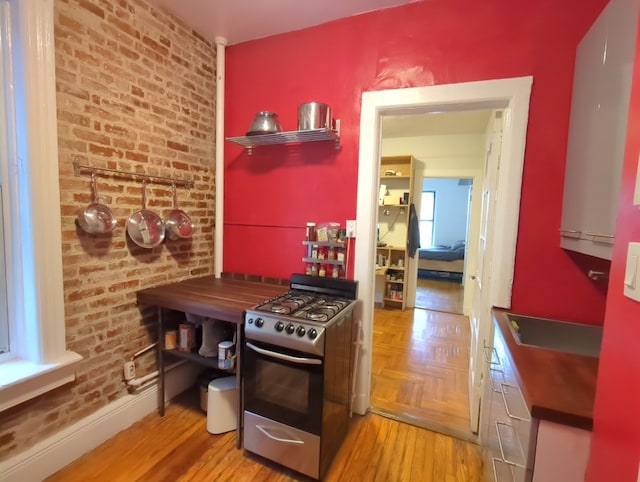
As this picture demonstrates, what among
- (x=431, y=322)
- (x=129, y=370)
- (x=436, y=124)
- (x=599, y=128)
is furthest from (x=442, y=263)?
(x=129, y=370)

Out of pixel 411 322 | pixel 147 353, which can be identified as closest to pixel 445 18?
pixel 147 353

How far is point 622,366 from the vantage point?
749 mm

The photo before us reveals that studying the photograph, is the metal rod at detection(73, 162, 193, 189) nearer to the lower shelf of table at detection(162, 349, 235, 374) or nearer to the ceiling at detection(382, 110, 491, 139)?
the lower shelf of table at detection(162, 349, 235, 374)

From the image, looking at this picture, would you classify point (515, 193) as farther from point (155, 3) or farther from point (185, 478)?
point (155, 3)

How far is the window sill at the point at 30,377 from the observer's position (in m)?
1.39

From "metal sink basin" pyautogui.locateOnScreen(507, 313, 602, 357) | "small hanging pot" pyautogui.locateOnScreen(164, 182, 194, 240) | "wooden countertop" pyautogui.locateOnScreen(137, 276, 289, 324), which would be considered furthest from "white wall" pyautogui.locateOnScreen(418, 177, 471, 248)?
"small hanging pot" pyautogui.locateOnScreen(164, 182, 194, 240)

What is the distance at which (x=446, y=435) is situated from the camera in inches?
78.9

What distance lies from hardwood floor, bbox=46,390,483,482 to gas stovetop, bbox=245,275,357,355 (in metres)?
0.76

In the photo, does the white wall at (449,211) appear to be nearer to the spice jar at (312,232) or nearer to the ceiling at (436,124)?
the ceiling at (436,124)

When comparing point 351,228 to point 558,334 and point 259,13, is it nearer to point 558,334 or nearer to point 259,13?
point 558,334

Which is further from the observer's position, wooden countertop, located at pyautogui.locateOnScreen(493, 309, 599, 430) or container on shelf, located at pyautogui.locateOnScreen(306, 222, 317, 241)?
container on shelf, located at pyautogui.locateOnScreen(306, 222, 317, 241)

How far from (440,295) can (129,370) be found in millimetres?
5008

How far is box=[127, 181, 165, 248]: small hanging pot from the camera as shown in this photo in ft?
6.43

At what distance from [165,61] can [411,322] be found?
386 cm
